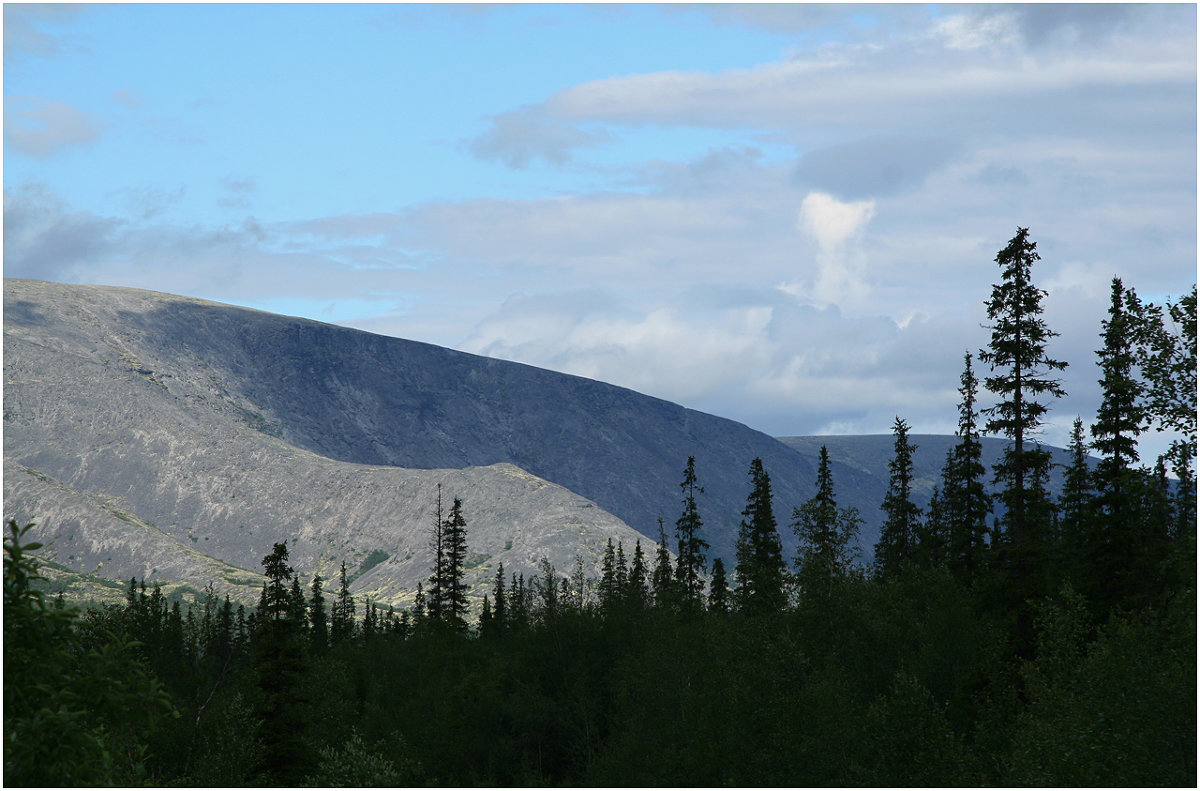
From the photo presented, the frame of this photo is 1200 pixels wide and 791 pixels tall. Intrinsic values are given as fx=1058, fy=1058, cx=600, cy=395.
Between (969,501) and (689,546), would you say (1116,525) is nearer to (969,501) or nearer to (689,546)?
(969,501)

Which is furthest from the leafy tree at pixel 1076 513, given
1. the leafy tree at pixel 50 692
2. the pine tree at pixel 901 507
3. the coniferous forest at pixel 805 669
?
the leafy tree at pixel 50 692

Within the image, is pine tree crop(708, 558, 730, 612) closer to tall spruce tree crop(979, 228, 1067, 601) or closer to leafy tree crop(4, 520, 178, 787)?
tall spruce tree crop(979, 228, 1067, 601)

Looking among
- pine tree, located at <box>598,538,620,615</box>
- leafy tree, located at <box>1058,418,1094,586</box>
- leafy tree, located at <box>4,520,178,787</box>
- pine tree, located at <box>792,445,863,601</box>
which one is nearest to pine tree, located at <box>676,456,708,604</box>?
pine tree, located at <box>598,538,620,615</box>

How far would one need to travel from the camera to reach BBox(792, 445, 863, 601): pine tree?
70062mm

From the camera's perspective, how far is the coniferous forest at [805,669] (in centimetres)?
3222

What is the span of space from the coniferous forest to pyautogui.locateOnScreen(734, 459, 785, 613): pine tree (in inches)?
12.8

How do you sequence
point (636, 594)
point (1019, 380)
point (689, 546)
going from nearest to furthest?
point (1019, 380) < point (689, 546) < point (636, 594)

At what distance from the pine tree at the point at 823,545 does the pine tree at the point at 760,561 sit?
13.2 feet

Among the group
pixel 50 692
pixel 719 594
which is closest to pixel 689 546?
pixel 719 594

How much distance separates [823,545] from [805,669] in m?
13.5

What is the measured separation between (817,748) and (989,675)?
31.9ft

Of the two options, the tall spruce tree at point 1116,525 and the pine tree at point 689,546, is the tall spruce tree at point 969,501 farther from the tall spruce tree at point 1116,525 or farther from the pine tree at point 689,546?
the pine tree at point 689,546

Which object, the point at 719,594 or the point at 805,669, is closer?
the point at 805,669

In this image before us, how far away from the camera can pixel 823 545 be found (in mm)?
74125
